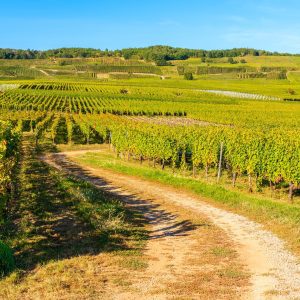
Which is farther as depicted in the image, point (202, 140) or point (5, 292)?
point (202, 140)

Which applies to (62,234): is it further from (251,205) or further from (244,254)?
(251,205)

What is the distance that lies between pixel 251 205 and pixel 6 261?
11214 mm

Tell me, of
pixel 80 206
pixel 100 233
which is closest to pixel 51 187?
pixel 80 206

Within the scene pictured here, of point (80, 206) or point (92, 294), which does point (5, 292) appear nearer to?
point (92, 294)

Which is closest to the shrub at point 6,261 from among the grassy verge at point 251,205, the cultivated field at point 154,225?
the cultivated field at point 154,225

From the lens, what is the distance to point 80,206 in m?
17.6

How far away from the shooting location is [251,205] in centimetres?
1852

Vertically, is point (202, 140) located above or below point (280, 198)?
above

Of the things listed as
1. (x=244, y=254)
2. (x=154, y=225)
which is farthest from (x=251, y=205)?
(x=244, y=254)

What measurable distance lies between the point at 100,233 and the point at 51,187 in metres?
8.13

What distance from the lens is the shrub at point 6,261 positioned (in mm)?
10891

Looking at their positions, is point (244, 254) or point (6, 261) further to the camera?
point (244, 254)

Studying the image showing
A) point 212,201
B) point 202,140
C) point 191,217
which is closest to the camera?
point 191,217

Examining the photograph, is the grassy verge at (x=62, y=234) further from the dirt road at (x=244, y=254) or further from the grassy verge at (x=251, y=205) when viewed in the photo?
the grassy verge at (x=251, y=205)
